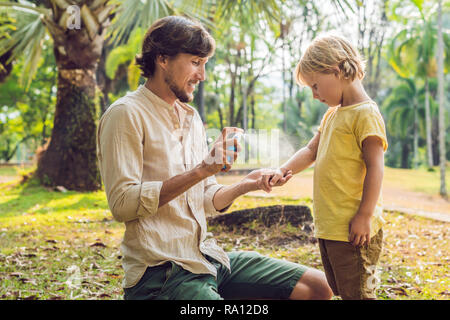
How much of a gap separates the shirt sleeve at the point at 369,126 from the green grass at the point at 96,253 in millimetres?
1487

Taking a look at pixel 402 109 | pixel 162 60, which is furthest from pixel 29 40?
pixel 402 109

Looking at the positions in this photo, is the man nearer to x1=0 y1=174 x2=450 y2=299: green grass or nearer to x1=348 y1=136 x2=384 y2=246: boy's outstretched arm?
x1=348 y1=136 x2=384 y2=246: boy's outstretched arm

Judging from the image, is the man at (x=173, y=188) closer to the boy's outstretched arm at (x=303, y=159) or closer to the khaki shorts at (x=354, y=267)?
the khaki shorts at (x=354, y=267)

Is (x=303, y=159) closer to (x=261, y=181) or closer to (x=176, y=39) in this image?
(x=261, y=181)

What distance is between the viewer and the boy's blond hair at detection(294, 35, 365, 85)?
185 cm

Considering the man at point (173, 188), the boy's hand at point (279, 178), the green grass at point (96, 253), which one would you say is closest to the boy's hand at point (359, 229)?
the man at point (173, 188)

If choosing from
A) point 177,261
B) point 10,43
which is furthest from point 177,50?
point 10,43

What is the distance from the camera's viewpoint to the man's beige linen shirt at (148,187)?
145 cm

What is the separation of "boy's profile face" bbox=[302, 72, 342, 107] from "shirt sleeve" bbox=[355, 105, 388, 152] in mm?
155

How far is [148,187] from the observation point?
1436 mm

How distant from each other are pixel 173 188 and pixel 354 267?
0.86 m

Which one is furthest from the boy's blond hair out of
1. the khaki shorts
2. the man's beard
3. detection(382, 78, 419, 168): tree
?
detection(382, 78, 419, 168): tree

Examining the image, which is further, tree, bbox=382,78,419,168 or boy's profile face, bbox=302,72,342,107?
tree, bbox=382,78,419,168

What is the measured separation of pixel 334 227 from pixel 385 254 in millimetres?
2314
